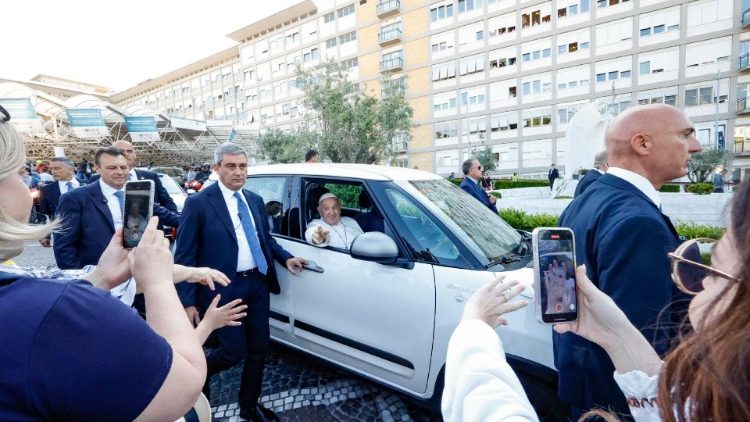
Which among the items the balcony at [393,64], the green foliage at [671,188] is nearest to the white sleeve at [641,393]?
the green foliage at [671,188]

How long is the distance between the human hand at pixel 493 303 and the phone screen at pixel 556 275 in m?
0.07

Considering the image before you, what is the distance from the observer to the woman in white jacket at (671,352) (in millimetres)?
532

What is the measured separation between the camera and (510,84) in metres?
33.5

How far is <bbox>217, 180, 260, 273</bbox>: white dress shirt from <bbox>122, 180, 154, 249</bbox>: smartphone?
103cm

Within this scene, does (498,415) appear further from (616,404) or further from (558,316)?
(616,404)

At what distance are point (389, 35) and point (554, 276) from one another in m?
41.8

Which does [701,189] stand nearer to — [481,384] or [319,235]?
[319,235]

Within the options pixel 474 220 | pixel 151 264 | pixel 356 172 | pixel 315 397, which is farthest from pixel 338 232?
pixel 151 264

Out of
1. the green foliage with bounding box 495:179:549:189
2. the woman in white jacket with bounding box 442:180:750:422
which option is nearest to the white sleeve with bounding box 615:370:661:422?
the woman in white jacket with bounding box 442:180:750:422

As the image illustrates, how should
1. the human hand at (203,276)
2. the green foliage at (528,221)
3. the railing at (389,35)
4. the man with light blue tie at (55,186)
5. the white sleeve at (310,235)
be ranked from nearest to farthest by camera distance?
the human hand at (203,276), the white sleeve at (310,235), the man with light blue tie at (55,186), the green foliage at (528,221), the railing at (389,35)

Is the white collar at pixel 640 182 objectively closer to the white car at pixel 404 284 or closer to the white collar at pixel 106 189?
the white car at pixel 404 284

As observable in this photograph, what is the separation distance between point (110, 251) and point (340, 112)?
51.7ft

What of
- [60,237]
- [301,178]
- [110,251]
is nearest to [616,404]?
[110,251]

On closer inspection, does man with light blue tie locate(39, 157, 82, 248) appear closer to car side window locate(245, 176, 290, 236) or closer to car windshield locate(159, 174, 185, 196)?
car windshield locate(159, 174, 185, 196)
